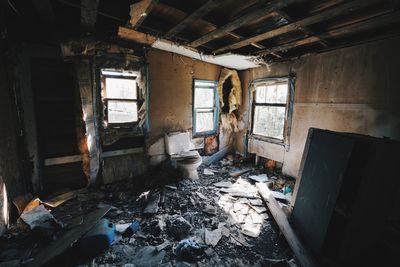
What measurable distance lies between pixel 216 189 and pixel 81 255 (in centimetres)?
275

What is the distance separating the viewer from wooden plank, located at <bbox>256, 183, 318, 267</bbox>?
221 cm

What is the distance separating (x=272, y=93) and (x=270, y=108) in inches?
16.1

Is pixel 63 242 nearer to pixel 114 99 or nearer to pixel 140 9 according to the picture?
pixel 114 99

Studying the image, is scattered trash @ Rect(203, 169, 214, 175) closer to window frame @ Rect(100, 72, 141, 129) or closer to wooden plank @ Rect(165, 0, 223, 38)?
window frame @ Rect(100, 72, 141, 129)

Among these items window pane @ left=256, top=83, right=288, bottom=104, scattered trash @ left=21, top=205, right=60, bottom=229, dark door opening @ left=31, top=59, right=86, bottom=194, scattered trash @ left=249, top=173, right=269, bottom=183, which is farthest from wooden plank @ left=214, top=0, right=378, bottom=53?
scattered trash @ left=21, top=205, right=60, bottom=229

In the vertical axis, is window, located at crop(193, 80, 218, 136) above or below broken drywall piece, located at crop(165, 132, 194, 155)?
above

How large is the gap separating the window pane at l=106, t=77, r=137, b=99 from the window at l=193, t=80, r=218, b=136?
169 cm

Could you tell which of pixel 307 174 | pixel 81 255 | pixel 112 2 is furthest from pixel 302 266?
pixel 112 2

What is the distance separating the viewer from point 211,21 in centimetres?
290

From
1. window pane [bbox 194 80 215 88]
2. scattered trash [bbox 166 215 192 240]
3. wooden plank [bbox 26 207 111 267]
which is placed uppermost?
window pane [bbox 194 80 215 88]

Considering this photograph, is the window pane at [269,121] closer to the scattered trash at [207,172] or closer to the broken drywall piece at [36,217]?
the scattered trash at [207,172]

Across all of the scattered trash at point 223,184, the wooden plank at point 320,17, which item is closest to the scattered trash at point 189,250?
the scattered trash at point 223,184

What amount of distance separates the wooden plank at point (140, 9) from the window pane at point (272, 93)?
3.73m

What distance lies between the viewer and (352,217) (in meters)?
1.96
